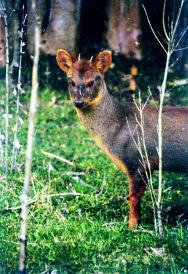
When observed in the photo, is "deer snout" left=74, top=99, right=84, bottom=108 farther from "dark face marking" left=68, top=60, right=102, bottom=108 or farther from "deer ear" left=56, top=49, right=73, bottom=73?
"deer ear" left=56, top=49, right=73, bottom=73

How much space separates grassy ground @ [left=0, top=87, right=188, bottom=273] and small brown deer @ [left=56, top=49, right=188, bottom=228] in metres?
0.42

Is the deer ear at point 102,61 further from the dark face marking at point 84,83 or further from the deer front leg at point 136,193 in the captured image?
the deer front leg at point 136,193

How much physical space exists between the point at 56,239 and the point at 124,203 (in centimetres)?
135

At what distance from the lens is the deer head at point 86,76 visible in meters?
6.44

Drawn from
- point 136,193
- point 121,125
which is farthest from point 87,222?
point 121,125

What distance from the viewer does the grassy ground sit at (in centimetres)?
523

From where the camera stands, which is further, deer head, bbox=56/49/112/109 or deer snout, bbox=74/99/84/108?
deer head, bbox=56/49/112/109

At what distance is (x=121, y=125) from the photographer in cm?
648

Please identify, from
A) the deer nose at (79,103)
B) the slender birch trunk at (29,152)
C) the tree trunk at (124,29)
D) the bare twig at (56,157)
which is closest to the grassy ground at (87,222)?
the bare twig at (56,157)

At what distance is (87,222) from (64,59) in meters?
1.81

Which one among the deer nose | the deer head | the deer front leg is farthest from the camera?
the deer head

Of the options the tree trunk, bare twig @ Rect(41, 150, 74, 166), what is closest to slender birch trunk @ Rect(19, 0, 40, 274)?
bare twig @ Rect(41, 150, 74, 166)

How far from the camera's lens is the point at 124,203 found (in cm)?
680

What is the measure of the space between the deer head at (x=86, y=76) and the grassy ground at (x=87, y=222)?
110 cm
